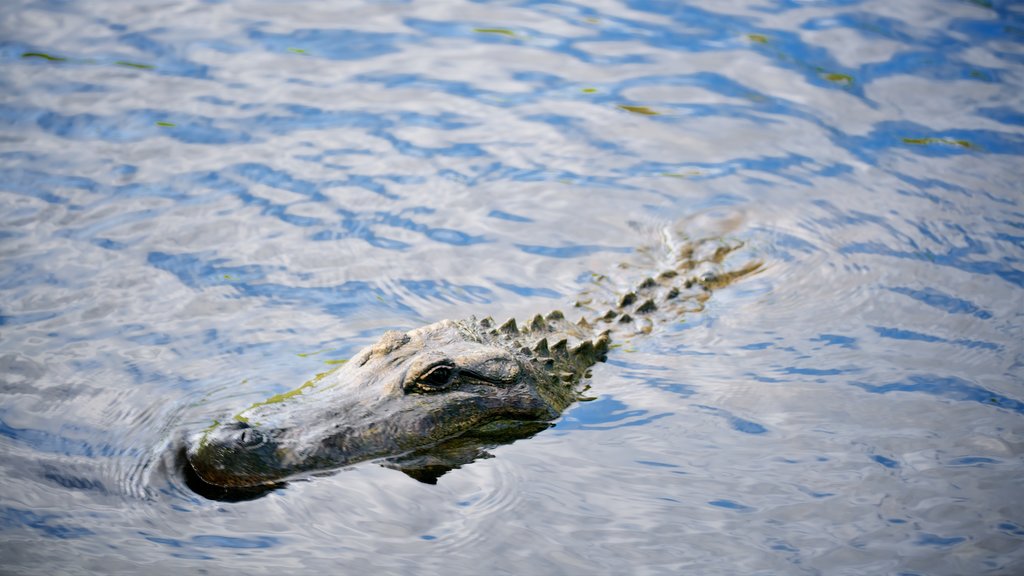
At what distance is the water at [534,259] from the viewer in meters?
5.00

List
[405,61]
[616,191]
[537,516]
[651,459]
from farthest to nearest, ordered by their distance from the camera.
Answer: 1. [405,61]
2. [616,191]
3. [651,459]
4. [537,516]

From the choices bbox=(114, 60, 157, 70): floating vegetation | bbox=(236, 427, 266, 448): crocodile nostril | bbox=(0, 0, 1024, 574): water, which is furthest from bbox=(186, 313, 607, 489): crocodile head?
bbox=(114, 60, 157, 70): floating vegetation

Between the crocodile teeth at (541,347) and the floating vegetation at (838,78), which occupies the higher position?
the floating vegetation at (838,78)

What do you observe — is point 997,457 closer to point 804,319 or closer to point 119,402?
point 804,319

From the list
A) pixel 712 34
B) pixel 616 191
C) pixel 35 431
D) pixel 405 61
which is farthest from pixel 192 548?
pixel 712 34

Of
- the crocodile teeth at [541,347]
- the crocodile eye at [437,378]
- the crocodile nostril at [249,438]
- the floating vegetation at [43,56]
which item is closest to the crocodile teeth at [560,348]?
the crocodile teeth at [541,347]

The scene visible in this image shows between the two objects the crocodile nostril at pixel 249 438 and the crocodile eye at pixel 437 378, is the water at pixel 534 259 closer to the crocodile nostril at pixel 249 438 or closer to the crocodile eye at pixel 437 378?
the crocodile nostril at pixel 249 438

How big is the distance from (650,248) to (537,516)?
3609mm

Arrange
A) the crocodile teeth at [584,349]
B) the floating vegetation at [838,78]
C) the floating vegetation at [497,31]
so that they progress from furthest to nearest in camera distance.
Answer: the floating vegetation at [497,31] < the floating vegetation at [838,78] < the crocodile teeth at [584,349]

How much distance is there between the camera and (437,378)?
18.3 ft

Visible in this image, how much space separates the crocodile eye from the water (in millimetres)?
486

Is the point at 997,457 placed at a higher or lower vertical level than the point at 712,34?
lower

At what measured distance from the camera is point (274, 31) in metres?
11.1

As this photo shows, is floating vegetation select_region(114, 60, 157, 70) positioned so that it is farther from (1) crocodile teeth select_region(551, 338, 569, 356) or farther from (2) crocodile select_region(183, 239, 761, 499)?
(1) crocodile teeth select_region(551, 338, 569, 356)
